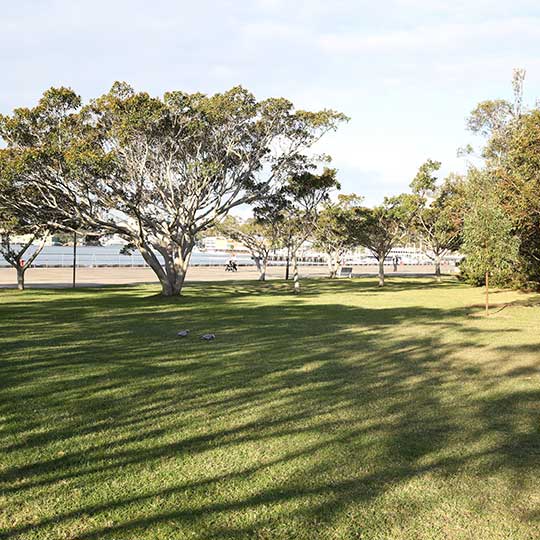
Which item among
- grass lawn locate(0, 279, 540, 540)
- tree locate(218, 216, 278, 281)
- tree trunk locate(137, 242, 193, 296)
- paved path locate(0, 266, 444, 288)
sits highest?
tree locate(218, 216, 278, 281)

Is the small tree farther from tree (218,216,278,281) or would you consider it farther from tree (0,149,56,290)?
tree (218,216,278,281)

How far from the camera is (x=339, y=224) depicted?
42250 mm

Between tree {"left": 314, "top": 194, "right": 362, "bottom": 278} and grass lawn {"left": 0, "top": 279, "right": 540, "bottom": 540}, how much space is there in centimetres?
2908

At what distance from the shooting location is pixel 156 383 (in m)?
7.89

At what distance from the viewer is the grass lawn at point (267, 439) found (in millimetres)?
3916

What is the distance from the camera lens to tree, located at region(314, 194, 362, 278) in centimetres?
4066

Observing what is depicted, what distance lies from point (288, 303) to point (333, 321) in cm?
663

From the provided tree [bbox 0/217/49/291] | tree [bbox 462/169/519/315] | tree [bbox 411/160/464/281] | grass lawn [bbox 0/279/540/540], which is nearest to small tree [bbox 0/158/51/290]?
tree [bbox 0/217/49/291]

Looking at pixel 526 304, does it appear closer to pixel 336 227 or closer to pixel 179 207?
pixel 179 207

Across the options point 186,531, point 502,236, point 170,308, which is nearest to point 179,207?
point 170,308

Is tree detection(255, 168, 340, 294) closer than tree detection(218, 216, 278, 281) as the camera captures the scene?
Yes

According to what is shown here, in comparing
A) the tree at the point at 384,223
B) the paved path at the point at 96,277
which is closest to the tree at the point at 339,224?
the tree at the point at 384,223

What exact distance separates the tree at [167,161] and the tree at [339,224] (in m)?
12.6

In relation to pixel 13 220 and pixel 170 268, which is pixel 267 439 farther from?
pixel 13 220
